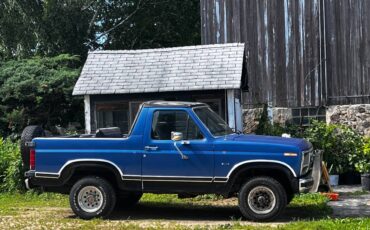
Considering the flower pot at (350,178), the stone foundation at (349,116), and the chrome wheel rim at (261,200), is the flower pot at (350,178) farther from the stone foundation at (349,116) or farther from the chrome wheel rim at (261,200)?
the chrome wheel rim at (261,200)

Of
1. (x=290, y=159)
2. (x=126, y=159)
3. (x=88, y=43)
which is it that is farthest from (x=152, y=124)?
Answer: (x=88, y=43)

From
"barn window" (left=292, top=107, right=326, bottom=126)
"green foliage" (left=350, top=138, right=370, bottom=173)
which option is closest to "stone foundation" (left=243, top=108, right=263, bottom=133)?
"barn window" (left=292, top=107, right=326, bottom=126)

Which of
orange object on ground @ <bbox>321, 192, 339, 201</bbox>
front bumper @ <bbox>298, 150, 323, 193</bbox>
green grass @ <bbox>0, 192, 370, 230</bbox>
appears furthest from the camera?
orange object on ground @ <bbox>321, 192, 339, 201</bbox>

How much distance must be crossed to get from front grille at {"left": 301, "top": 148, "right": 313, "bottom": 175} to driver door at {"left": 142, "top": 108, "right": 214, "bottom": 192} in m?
1.55

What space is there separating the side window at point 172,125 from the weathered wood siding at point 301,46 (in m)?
9.29

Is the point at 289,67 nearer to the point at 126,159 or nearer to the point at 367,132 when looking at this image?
the point at 367,132

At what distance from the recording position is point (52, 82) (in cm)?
1961

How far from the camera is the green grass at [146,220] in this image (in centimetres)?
936

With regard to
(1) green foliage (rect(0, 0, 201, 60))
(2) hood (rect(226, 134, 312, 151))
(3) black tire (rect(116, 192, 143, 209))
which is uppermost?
(1) green foliage (rect(0, 0, 201, 60))

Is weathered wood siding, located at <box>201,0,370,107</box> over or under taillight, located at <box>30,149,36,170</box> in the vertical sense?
over

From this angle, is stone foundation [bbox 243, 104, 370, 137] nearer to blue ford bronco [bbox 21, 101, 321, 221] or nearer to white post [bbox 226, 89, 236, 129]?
white post [bbox 226, 89, 236, 129]

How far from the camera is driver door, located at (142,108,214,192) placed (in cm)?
1012

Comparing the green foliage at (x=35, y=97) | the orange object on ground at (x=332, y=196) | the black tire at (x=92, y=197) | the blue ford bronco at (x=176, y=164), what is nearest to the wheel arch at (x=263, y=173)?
the blue ford bronco at (x=176, y=164)

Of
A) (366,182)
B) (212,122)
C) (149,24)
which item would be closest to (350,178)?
(366,182)
